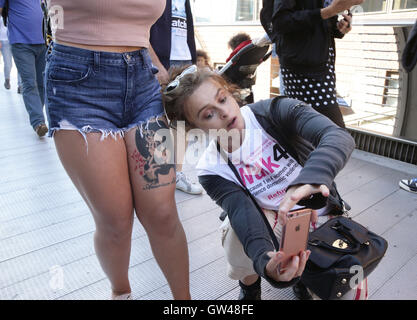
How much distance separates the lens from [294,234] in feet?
2.79

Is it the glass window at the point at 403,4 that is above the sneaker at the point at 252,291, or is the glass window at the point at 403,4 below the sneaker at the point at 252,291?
above

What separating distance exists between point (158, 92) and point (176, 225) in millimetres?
465

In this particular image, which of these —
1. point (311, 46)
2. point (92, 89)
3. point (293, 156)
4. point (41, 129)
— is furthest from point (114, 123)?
point (41, 129)

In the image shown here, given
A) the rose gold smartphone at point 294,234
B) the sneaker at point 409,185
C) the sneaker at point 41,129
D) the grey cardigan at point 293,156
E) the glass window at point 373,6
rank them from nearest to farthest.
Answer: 1. the rose gold smartphone at point 294,234
2. the grey cardigan at point 293,156
3. the sneaker at point 409,185
4. the glass window at point 373,6
5. the sneaker at point 41,129

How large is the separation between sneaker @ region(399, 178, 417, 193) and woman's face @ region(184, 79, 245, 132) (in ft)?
6.09

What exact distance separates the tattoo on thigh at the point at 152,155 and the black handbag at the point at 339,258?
0.53m

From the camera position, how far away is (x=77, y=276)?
1.73 metres

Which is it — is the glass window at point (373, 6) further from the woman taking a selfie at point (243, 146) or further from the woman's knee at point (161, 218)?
the woman's knee at point (161, 218)

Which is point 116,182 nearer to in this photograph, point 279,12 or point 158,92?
point 158,92

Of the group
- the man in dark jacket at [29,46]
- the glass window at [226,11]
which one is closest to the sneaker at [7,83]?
the man in dark jacket at [29,46]

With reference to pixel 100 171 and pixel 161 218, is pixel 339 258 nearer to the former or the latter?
pixel 161 218

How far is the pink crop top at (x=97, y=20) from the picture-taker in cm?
104

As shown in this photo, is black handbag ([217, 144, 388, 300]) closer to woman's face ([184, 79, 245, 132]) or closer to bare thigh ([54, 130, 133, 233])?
woman's face ([184, 79, 245, 132])

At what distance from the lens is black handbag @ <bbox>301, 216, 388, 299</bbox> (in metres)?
1.07
